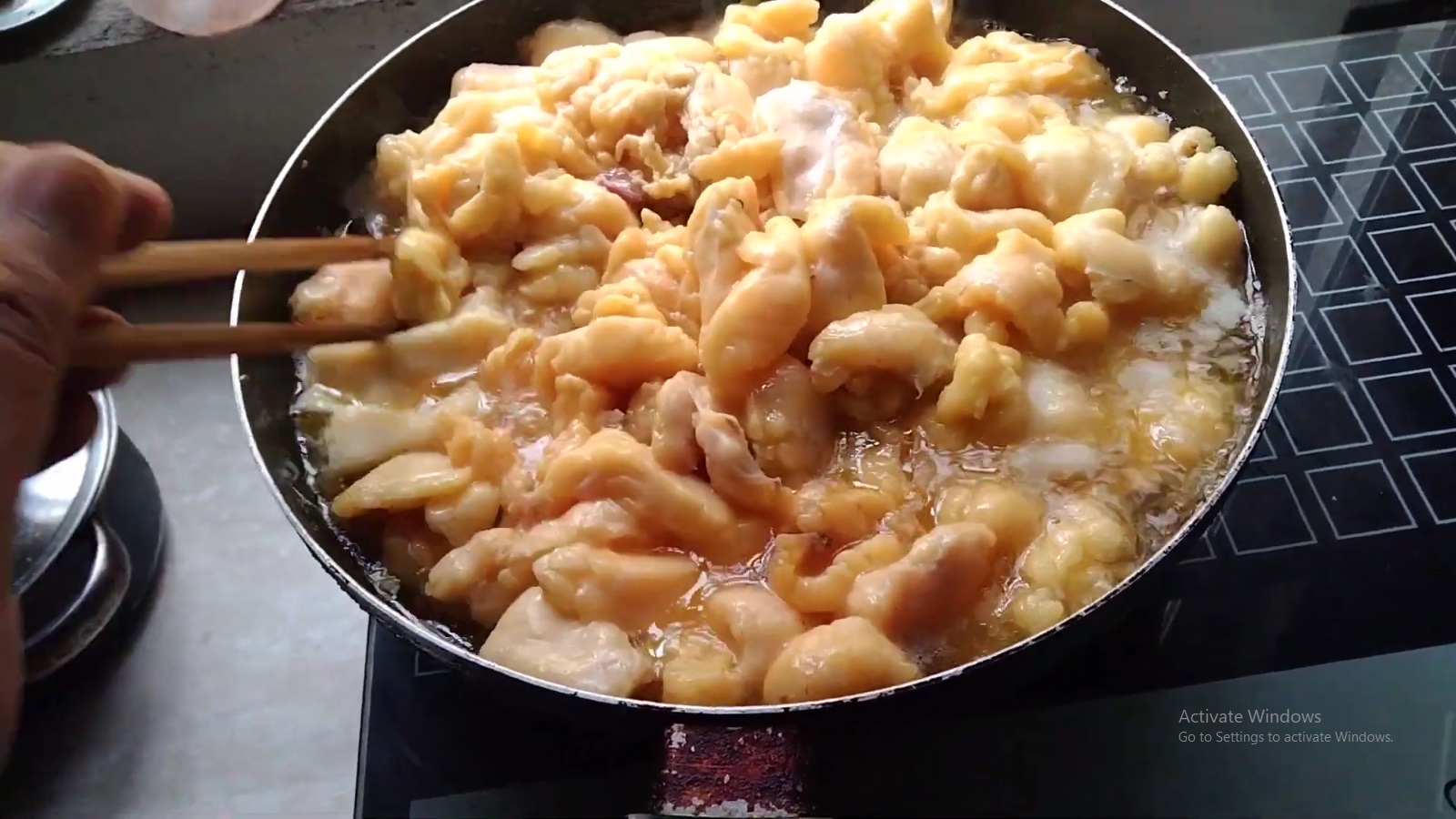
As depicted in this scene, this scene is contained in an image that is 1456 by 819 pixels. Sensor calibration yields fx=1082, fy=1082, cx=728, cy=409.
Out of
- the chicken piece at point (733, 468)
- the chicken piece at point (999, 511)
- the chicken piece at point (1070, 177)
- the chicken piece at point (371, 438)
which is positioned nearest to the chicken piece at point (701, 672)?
the chicken piece at point (733, 468)

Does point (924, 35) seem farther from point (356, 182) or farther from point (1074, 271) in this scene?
point (356, 182)

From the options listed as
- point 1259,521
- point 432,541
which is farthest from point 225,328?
point 1259,521

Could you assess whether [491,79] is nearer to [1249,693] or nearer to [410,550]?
[410,550]

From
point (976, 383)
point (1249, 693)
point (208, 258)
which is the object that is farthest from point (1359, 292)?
point (208, 258)

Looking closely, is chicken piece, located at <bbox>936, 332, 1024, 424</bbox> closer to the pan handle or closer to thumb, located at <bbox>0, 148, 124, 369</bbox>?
the pan handle

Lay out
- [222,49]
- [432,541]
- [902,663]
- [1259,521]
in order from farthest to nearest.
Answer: [222,49], [1259,521], [432,541], [902,663]

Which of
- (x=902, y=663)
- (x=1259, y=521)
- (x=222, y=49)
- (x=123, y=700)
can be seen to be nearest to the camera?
(x=902, y=663)

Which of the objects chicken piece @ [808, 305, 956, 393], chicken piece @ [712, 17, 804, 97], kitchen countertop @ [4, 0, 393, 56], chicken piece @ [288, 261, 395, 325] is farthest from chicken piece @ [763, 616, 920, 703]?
kitchen countertop @ [4, 0, 393, 56]

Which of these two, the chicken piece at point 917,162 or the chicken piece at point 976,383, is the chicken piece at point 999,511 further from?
the chicken piece at point 917,162
